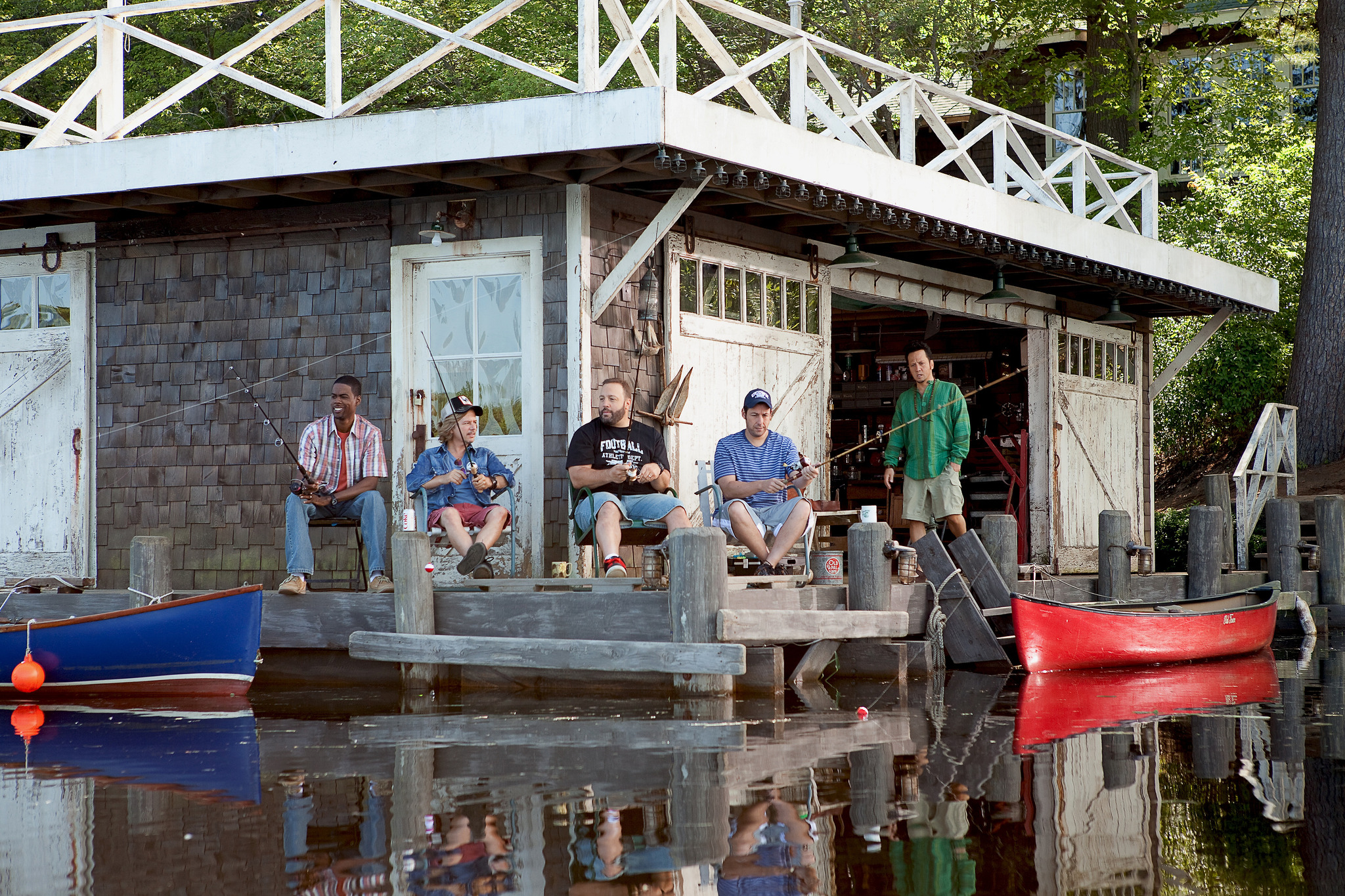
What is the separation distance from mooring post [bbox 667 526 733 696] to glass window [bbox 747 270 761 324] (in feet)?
10.00

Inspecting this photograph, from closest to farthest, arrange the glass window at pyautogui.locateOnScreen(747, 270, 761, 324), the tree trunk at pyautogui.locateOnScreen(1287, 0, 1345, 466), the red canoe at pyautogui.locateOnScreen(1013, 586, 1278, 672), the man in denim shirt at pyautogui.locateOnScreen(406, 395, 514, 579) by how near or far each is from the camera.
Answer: the man in denim shirt at pyautogui.locateOnScreen(406, 395, 514, 579) → the red canoe at pyautogui.locateOnScreen(1013, 586, 1278, 672) → the glass window at pyautogui.locateOnScreen(747, 270, 761, 324) → the tree trunk at pyautogui.locateOnScreen(1287, 0, 1345, 466)

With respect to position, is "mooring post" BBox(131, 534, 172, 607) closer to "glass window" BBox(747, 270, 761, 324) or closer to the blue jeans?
the blue jeans

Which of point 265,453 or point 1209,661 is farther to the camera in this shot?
point 1209,661

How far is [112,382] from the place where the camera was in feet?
33.9

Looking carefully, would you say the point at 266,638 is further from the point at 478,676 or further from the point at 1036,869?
the point at 1036,869

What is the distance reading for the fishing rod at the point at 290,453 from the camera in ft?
28.7

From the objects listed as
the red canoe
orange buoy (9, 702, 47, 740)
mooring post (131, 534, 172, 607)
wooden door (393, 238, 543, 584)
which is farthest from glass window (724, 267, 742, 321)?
orange buoy (9, 702, 47, 740)

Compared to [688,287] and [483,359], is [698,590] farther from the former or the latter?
[688,287]

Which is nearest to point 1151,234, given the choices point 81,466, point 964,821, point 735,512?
point 735,512

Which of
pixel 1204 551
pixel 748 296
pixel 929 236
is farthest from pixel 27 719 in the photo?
pixel 1204 551

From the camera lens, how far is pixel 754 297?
10320 mm

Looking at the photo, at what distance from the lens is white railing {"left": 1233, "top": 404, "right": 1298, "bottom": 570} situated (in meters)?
13.4

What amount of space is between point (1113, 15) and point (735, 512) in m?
16.3

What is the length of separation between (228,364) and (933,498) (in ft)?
15.6
